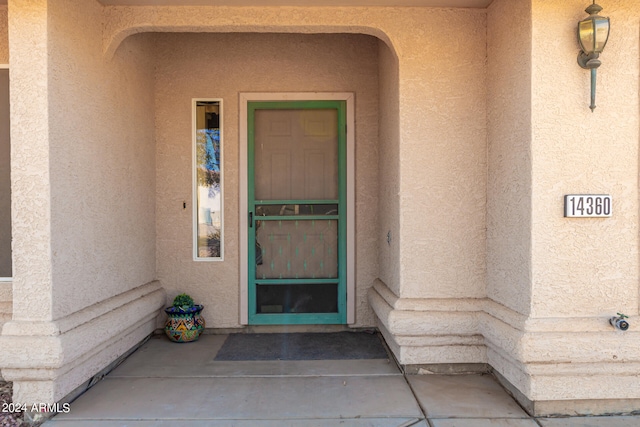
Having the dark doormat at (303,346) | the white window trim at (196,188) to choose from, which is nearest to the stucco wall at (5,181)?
the white window trim at (196,188)

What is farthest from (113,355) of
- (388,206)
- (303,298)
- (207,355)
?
(388,206)

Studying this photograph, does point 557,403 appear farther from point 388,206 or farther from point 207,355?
point 207,355

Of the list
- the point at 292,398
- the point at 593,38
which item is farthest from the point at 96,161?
the point at 593,38

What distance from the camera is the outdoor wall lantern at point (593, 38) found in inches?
116

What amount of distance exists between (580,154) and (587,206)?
0.36m

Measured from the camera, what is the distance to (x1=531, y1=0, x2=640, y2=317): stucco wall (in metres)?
3.08

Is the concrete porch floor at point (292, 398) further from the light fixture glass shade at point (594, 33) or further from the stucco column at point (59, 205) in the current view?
the light fixture glass shade at point (594, 33)

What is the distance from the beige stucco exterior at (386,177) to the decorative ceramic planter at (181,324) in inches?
8.4

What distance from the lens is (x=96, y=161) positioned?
363cm

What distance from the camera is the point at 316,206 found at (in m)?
4.92

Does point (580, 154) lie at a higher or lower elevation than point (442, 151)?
lower

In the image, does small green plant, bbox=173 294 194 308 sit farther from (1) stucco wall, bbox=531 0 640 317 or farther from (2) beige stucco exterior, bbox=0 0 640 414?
(1) stucco wall, bbox=531 0 640 317

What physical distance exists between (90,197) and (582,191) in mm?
3593

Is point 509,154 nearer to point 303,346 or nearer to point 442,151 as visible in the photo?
point 442,151
